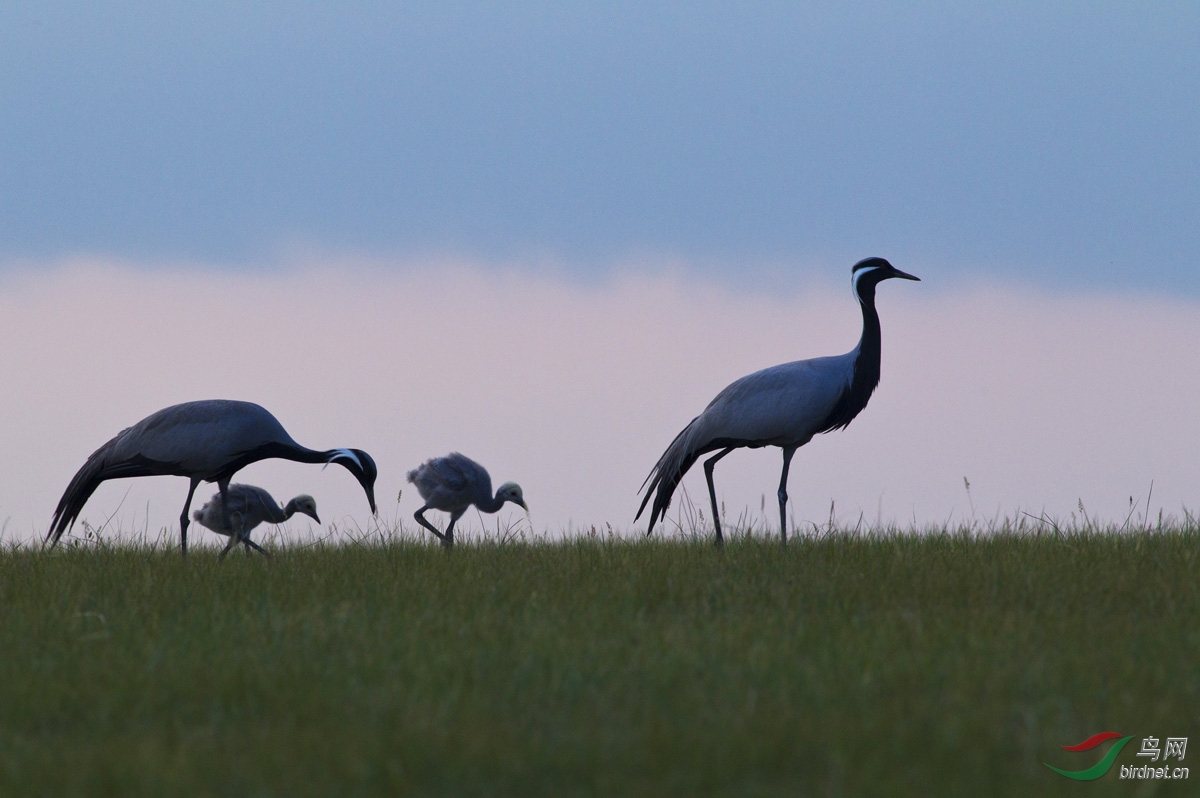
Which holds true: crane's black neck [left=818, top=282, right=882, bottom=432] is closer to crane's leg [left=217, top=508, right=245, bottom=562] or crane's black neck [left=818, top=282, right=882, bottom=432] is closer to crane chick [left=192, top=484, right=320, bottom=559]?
crane's leg [left=217, top=508, right=245, bottom=562]

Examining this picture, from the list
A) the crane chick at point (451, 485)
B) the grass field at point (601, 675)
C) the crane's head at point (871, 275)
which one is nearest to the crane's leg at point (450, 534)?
the crane chick at point (451, 485)

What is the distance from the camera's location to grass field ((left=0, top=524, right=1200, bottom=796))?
140 inches

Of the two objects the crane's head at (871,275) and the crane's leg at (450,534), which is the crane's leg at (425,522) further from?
the crane's head at (871,275)

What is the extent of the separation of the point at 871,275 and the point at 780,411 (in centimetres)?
193

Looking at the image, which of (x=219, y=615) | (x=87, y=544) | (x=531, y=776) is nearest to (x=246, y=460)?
(x=87, y=544)

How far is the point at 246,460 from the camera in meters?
10.3

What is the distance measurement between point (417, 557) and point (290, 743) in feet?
16.1

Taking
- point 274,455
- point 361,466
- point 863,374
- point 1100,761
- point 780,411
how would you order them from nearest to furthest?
point 1100,761 < point 780,411 < point 863,374 < point 274,455 < point 361,466

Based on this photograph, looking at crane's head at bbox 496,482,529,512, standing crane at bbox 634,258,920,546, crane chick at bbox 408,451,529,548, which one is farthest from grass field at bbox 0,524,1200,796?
crane's head at bbox 496,482,529,512

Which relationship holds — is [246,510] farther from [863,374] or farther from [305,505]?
[863,374]

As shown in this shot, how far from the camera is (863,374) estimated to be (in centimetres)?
1009

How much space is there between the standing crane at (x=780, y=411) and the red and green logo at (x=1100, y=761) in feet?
18.1

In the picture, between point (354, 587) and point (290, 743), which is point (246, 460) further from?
point (290, 743)

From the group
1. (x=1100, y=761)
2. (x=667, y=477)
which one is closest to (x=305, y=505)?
(x=667, y=477)
